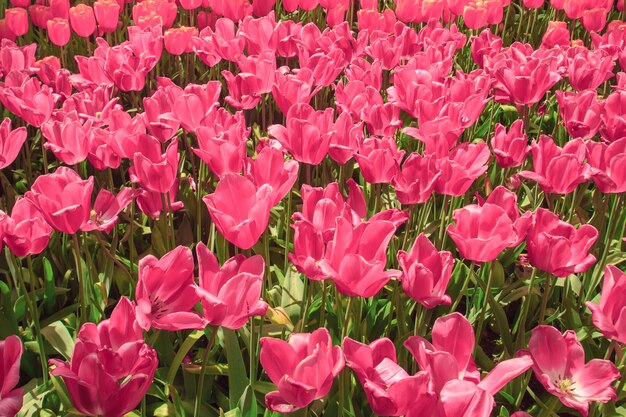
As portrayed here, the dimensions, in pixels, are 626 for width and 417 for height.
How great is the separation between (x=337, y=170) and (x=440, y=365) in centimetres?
173

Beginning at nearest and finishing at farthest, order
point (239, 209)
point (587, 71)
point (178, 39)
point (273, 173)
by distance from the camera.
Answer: point (239, 209) → point (273, 173) → point (587, 71) → point (178, 39)

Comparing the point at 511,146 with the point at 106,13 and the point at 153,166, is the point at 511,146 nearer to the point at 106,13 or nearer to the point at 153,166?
the point at 153,166

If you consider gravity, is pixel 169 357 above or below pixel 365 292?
below

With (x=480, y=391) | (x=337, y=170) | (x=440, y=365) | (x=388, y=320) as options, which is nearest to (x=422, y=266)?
(x=440, y=365)

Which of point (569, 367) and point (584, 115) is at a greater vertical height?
point (584, 115)

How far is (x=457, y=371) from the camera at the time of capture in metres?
1.21

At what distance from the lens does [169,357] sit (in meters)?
1.94

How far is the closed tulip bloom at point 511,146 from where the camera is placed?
2.21 metres

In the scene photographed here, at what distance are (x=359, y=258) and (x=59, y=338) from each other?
0.98 m

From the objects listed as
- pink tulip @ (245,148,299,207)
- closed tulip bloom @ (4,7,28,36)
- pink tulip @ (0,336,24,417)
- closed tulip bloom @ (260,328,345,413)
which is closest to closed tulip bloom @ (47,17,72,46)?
closed tulip bloom @ (4,7,28,36)

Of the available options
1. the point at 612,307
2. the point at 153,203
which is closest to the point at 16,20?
the point at 153,203

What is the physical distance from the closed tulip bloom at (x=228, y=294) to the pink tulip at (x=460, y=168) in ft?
2.43

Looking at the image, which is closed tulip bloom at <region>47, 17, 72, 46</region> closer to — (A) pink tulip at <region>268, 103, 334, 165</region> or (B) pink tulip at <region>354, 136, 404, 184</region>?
(A) pink tulip at <region>268, 103, 334, 165</region>

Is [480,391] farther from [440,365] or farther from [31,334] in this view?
[31,334]
